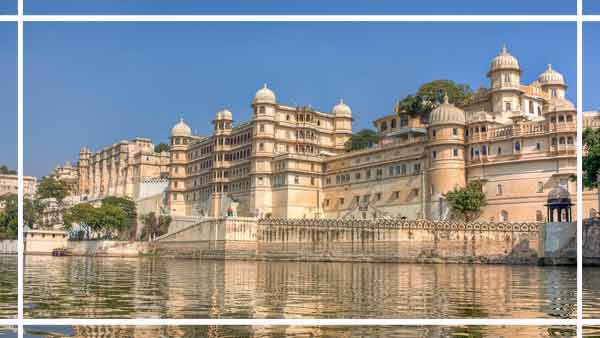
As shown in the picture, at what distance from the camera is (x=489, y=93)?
5834 cm

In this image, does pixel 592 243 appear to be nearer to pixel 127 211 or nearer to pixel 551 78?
pixel 551 78

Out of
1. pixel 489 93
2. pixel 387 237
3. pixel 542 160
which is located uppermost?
pixel 489 93

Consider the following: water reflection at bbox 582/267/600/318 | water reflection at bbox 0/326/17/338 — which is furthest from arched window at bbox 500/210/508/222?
water reflection at bbox 0/326/17/338

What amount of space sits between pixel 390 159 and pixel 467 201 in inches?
455

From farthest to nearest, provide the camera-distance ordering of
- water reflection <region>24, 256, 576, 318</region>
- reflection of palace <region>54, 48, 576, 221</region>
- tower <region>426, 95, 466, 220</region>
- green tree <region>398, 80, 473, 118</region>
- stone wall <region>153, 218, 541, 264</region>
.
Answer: green tree <region>398, 80, 473, 118</region> < tower <region>426, 95, 466, 220</region> < reflection of palace <region>54, 48, 576, 221</region> < stone wall <region>153, 218, 541, 264</region> < water reflection <region>24, 256, 576, 318</region>

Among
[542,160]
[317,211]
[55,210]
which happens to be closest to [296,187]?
[317,211]

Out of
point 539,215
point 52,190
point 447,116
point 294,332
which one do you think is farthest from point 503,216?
point 52,190

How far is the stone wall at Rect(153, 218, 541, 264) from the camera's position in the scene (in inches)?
1678

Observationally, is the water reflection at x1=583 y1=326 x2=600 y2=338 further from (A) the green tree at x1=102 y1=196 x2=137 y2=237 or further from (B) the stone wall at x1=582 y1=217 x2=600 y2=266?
(A) the green tree at x1=102 y1=196 x2=137 y2=237

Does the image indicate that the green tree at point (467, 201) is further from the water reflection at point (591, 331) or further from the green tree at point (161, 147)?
the green tree at point (161, 147)

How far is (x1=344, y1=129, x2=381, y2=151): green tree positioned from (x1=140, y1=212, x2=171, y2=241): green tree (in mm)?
21203

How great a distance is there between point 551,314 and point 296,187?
54420 mm

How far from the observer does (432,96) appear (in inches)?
2581

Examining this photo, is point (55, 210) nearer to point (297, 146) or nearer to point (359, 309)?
point (297, 146)
